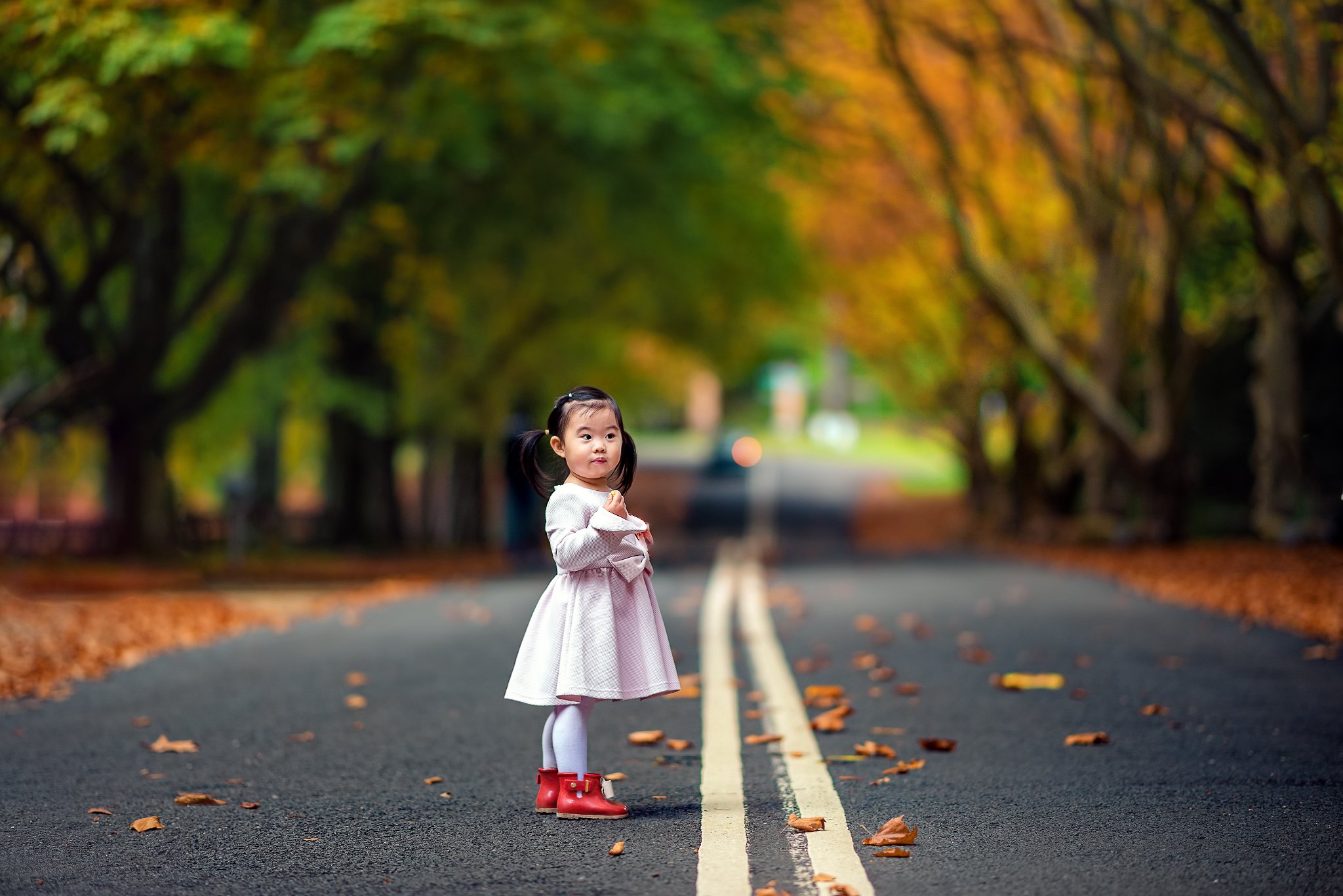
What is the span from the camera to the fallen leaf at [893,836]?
490cm

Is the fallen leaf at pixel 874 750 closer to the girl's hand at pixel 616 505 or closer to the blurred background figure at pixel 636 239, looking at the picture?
the girl's hand at pixel 616 505

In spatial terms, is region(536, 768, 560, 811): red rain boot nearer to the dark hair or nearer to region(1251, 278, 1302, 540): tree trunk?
the dark hair

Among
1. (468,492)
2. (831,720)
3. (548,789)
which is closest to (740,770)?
(548,789)

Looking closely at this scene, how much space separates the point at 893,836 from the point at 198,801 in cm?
258

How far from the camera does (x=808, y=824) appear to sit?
16.9 feet

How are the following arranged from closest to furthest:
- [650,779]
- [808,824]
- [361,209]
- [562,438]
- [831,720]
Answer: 1. [808,824]
2. [562,438]
3. [650,779]
4. [831,720]
5. [361,209]

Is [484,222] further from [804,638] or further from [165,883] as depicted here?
[165,883]

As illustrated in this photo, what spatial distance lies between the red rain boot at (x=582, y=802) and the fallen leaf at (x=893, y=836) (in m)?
0.92

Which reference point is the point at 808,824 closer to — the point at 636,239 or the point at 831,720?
the point at 831,720

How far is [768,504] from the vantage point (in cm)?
4588

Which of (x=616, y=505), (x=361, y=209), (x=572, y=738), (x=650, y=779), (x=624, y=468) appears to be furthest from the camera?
(x=361, y=209)

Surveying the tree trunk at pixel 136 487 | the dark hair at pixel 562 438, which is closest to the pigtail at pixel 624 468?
the dark hair at pixel 562 438

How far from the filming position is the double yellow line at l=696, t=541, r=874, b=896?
4.59m

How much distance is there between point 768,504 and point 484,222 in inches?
945
